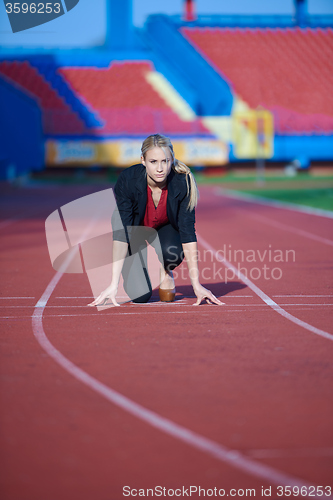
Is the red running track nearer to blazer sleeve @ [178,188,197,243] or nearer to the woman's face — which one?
blazer sleeve @ [178,188,197,243]

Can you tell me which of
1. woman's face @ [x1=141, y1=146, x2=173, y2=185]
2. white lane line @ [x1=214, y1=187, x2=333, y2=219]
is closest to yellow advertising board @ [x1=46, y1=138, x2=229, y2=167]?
white lane line @ [x1=214, y1=187, x2=333, y2=219]

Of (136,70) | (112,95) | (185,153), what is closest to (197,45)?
(136,70)

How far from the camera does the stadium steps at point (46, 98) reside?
3578cm

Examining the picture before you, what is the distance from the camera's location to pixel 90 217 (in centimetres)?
1712

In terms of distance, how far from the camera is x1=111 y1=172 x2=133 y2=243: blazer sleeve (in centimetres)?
584

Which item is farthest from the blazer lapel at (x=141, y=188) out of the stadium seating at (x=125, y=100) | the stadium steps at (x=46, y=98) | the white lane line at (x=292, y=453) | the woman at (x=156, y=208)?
the stadium seating at (x=125, y=100)

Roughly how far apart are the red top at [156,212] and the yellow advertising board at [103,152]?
98.0 feet

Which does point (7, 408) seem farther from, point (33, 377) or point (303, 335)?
point (303, 335)

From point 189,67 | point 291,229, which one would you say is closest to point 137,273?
point 291,229

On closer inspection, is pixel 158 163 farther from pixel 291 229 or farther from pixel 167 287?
pixel 291 229

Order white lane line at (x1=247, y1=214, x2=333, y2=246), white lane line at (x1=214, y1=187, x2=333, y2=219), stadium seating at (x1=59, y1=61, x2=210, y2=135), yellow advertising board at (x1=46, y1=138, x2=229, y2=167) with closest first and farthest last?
→ white lane line at (x1=247, y1=214, x2=333, y2=246) < white lane line at (x1=214, y1=187, x2=333, y2=219) < yellow advertising board at (x1=46, y1=138, x2=229, y2=167) < stadium seating at (x1=59, y1=61, x2=210, y2=135)

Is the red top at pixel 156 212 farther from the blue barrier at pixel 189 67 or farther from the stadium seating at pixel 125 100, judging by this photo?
the blue barrier at pixel 189 67

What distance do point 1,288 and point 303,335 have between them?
3.72 m

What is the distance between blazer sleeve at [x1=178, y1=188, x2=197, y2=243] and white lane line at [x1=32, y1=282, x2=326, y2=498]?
1.69 m
